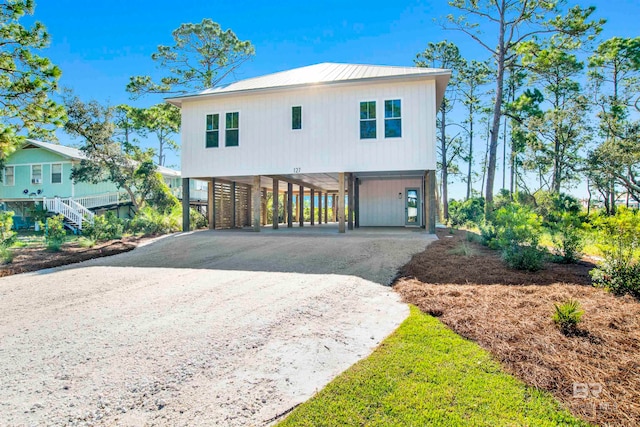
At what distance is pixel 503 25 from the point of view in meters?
17.9

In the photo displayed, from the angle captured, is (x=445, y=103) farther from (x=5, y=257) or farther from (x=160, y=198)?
(x=5, y=257)

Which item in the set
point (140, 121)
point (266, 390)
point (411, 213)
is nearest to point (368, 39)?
point (411, 213)

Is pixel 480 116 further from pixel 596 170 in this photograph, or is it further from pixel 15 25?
pixel 15 25

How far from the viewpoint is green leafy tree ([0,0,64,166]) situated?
8227mm

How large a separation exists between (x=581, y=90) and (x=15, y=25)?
29.1 meters

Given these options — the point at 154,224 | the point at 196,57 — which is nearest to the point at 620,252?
the point at 154,224

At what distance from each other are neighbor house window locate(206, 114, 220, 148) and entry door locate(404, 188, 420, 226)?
9.48 meters

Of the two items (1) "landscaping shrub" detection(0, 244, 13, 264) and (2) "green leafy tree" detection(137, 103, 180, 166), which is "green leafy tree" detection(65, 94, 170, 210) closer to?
(2) "green leafy tree" detection(137, 103, 180, 166)

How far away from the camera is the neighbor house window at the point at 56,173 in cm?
2236

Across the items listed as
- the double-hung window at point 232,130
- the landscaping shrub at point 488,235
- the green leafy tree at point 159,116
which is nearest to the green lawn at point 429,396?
the landscaping shrub at point 488,235

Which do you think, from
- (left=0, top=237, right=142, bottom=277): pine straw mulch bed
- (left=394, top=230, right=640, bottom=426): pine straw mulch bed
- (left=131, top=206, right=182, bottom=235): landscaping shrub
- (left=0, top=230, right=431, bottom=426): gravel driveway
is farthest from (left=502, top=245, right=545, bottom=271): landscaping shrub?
(left=131, top=206, right=182, bottom=235): landscaping shrub

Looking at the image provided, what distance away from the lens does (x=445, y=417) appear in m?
2.51

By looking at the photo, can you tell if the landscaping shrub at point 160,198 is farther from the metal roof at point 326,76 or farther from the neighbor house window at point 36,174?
the neighbor house window at point 36,174

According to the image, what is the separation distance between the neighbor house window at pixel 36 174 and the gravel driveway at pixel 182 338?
20002 millimetres
